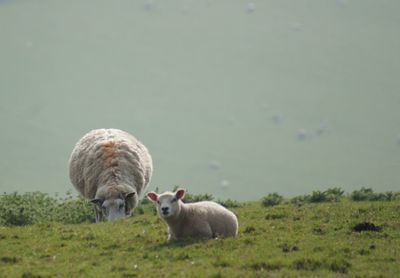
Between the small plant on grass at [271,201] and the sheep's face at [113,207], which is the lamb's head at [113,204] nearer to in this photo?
the sheep's face at [113,207]

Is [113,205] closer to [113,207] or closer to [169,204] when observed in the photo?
[113,207]

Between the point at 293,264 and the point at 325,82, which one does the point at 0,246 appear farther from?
the point at 325,82

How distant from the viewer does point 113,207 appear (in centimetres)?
1562

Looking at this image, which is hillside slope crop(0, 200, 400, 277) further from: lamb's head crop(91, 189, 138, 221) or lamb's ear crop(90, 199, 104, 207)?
lamb's ear crop(90, 199, 104, 207)

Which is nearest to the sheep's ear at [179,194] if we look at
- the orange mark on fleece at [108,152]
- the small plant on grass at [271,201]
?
the orange mark on fleece at [108,152]

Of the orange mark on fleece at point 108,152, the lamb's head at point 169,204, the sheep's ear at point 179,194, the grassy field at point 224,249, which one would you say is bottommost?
the grassy field at point 224,249

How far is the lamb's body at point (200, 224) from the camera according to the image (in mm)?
11508

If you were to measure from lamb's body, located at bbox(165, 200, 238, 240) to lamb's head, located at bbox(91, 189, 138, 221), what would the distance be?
4.14m

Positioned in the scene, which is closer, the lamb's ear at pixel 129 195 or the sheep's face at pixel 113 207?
the sheep's face at pixel 113 207

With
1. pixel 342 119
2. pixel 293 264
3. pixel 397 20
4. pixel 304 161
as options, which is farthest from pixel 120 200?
pixel 397 20

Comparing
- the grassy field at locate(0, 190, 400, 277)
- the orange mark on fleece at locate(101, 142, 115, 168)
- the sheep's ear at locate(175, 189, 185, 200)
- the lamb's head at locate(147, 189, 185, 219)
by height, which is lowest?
the grassy field at locate(0, 190, 400, 277)

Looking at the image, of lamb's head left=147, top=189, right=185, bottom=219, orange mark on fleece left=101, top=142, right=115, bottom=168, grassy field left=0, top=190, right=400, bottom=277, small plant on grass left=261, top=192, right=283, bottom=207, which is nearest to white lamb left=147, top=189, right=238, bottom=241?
lamb's head left=147, top=189, right=185, bottom=219

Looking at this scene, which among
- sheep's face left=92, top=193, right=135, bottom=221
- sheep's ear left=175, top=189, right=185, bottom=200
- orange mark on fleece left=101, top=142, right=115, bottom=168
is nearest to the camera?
sheep's ear left=175, top=189, right=185, bottom=200

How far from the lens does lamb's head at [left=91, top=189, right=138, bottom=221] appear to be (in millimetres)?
15617
